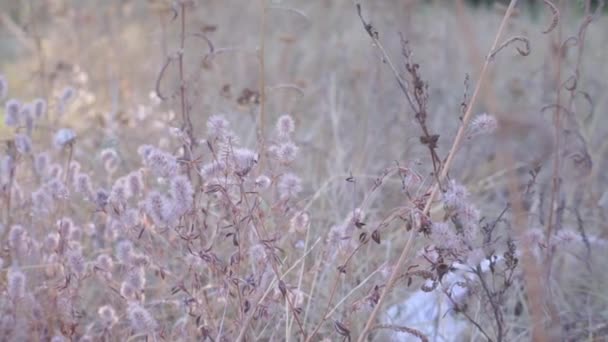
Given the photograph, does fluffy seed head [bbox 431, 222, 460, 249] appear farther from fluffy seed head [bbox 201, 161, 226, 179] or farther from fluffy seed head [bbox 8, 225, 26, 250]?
fluffy seed head [bbox 8, 225, 26, 250]

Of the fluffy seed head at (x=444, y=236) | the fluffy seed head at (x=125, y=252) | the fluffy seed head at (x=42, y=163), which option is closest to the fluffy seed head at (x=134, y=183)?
the fluffy seed head at (x=125, y=252)

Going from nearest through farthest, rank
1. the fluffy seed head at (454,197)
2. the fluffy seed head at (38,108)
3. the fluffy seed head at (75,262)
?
the fluffy seed head at (454,197)
the fluffy seed head at (75,262)
the fluffy seed head at (38,108)

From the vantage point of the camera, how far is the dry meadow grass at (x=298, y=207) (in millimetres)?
1401

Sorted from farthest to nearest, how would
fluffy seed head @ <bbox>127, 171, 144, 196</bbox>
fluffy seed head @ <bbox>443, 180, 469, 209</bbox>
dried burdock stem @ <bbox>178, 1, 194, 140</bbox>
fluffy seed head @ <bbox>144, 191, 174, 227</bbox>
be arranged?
dried burdock stem @ <bbox>178, 1, 194, 140</bbox> < fluffy seed head @ <bbox>127, 171, 144, 196</bbox> < fluffy seed head @ <bbox>144, 191, 174, 227</bbox> < fluffy seed head @ <bbox>443, 180, 469, 209</bbox>

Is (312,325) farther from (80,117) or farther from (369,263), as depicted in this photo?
(80,117)

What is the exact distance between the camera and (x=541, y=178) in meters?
3.02

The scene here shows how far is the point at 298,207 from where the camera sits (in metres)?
1.78

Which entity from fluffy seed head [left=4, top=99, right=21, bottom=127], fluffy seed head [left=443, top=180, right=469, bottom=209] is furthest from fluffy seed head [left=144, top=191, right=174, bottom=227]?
fluffy seed head [left=4, top=99, right=21, bottom=127]

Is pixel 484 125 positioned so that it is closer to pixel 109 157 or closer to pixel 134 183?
pixel 134 183

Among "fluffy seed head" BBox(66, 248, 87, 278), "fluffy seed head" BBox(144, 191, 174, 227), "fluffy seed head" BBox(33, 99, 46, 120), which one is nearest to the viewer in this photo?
"fluffy seed head" BBox(144, 191, 174, 227)

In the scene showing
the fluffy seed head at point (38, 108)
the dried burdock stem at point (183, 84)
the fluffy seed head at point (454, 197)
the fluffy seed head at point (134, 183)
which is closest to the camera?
the fluffy seed head at point (454, 197)

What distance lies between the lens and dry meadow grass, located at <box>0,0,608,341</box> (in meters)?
1.40

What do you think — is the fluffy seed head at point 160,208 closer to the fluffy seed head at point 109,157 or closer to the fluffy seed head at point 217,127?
the fluffy seed head at point 217,127

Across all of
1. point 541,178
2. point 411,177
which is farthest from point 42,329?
point 541,178
